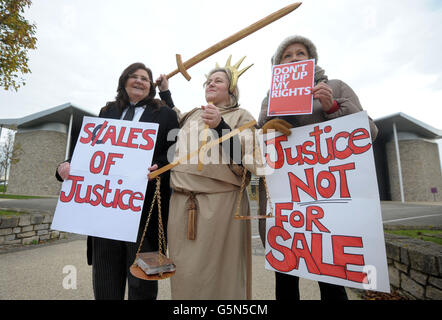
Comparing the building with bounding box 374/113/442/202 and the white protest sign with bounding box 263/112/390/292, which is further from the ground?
the building with bounding box 374/113/442/202

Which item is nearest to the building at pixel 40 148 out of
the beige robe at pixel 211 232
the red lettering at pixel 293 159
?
the beige robe at pixel 211 232

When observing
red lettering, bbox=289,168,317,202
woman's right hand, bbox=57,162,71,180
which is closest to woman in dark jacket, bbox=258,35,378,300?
red lettering, bbox=289,168,317,202

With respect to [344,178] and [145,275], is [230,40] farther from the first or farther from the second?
[145,275]

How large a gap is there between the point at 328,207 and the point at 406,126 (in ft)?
80.6

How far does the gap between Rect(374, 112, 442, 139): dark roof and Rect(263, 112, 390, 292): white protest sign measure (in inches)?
865

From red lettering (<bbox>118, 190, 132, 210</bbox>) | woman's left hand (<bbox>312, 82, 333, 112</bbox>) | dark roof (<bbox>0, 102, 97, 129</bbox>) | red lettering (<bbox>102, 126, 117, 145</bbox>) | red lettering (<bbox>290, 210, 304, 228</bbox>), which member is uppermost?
dark roof (<bbox>0, 102, 97, 129</bbox>)

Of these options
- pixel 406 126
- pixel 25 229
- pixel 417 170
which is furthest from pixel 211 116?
pixel 417 170

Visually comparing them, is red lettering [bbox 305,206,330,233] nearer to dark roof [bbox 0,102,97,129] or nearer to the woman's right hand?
the woman's right hand

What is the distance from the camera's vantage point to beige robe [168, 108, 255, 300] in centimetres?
128

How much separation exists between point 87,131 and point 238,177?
1.07m

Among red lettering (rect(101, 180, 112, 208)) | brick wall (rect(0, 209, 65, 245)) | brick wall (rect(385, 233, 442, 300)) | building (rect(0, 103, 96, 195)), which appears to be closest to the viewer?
red lettering (rect(101, 180, 112, 208))

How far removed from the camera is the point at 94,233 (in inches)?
51.7

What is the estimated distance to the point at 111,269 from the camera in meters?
1.47
